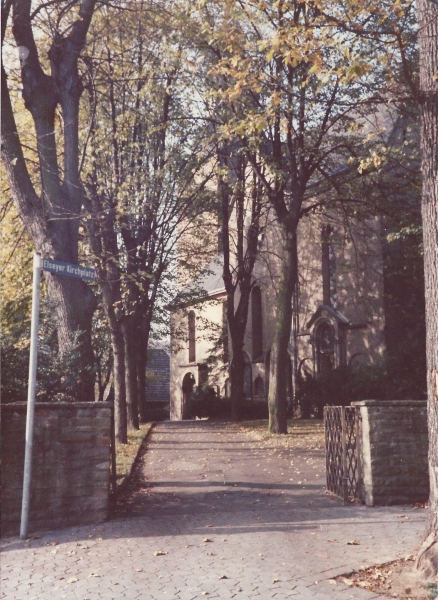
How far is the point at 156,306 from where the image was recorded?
30.7m

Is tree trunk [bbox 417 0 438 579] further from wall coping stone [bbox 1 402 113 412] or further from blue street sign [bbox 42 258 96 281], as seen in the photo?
blue street sign [bbox 42 258 96 281]

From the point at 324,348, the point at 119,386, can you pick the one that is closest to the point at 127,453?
the point at 119,386

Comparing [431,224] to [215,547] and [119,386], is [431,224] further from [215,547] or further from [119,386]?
[119,386]

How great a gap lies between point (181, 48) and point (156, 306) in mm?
14740

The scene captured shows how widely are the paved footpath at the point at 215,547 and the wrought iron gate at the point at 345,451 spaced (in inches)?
10.1

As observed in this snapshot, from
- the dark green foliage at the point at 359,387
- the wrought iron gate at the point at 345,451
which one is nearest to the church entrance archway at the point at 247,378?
the dark green foliage at the point at 359,387

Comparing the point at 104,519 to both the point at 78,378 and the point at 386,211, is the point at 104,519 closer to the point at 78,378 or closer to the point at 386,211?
the point at 78,378

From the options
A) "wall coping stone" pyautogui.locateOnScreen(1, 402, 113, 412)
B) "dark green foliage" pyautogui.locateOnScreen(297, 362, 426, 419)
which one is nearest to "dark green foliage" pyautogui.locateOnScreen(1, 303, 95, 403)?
"wall coping stone" pyautogui.locateOnScreen(1, 402, 113, 412)

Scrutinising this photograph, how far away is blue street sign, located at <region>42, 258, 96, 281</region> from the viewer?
7.53m

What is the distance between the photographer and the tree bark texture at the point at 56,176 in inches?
Answer: 438

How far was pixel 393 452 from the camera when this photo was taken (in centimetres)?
889

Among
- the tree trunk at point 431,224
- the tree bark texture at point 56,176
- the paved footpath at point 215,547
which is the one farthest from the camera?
the tree bark texture at point 56,176

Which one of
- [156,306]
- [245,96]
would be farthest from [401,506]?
[156,306]

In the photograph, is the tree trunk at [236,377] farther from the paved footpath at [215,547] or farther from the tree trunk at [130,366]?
the paved footpath at [215,547]
